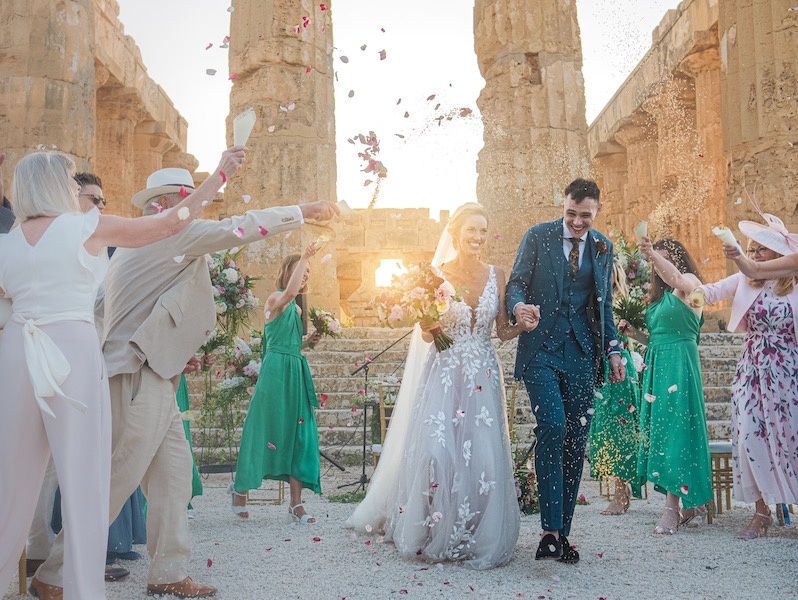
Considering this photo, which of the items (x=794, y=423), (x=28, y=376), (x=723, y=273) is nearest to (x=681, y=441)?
(x=794, y=423)

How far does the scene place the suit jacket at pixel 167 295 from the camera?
3914 millimetres

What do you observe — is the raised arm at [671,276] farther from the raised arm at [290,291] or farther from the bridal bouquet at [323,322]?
the bridal bouquet at [323,322]

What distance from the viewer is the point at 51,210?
3.33 meters

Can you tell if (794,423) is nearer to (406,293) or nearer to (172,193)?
(406,293)

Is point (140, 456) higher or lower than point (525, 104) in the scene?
lower

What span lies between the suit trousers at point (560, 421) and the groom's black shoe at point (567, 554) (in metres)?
0.06

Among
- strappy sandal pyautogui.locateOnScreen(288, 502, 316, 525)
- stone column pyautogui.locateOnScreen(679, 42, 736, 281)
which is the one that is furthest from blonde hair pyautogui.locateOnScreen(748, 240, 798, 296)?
stone column pyautogui.locateOnScreen(679, 42, 736, 281)

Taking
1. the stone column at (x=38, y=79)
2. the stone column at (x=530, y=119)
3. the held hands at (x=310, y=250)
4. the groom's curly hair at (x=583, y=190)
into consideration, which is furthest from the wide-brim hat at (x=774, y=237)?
the stone column at (x=38, y=79)

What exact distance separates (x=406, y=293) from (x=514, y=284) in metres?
0.66

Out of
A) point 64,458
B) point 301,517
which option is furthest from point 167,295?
point 301,517

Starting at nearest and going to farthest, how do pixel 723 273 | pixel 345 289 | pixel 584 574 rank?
pixel 584 574 → pixel 723 273 → pixel 345 289

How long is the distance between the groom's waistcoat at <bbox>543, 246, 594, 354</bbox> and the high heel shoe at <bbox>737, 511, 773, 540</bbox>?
186 cm

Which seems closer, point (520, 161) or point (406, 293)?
point (406, 293)

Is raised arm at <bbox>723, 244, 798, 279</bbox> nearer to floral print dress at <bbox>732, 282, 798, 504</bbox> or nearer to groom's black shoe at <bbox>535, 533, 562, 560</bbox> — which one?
floral print dress at <bbox>732, 282, 798, 504</bbox>
